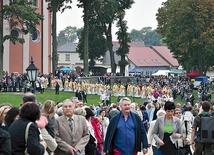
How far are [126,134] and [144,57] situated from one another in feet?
368

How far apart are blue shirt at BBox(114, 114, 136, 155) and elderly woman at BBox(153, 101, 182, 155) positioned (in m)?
0.93

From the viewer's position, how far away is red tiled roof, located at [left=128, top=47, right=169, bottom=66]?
120m

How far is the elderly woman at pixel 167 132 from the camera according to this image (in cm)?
1184

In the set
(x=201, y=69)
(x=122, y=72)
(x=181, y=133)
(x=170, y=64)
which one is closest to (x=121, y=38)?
(x=122, y=72)

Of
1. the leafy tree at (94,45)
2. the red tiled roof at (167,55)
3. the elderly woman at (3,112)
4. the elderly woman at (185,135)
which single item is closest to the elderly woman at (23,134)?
the elderly woman at (3,112)

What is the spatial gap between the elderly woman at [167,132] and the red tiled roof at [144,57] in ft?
348

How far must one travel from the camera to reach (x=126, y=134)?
11008 mm

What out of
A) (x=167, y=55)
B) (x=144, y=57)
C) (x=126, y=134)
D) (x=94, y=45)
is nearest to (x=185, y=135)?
(x=126, y=134)

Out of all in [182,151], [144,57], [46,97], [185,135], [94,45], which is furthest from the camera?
[144,57]

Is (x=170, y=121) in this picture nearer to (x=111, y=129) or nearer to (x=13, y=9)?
(x=111, y=129)

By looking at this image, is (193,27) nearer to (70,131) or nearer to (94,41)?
(94,41)

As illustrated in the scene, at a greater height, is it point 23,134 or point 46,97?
point 23,134

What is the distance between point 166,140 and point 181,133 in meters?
0.32

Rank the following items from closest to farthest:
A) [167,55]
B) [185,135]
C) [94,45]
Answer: [185,135] < [94,45] < [167,55]
